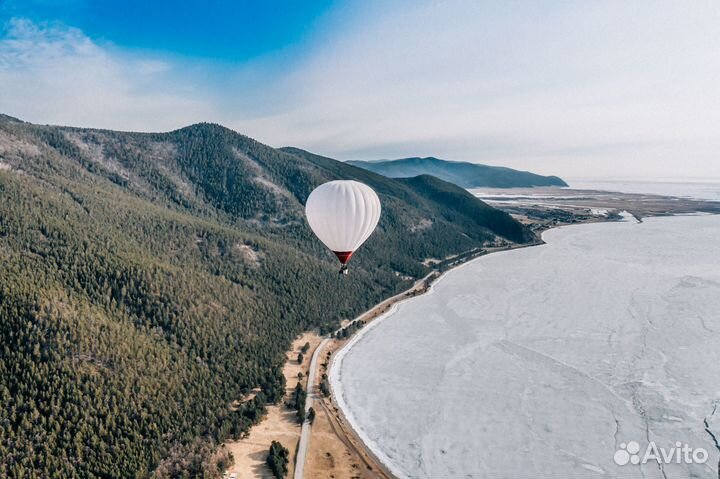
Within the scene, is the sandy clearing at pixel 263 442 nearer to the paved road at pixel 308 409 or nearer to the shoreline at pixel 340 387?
the paved road at pixel 308 409

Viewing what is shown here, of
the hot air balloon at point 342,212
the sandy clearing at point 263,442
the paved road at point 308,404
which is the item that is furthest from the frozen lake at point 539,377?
the hot air balloon at point 342,212

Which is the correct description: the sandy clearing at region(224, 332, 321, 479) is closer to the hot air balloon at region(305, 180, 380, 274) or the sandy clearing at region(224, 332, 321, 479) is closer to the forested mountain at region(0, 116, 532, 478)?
the forested mountain at region(0, 116, 532, 478)

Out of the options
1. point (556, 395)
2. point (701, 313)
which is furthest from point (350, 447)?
point (701, 313)

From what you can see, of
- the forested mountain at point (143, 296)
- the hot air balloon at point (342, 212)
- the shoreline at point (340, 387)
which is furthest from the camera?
the hot air balloon at point (342, 212)

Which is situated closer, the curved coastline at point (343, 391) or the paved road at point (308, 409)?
the paved road at point (308, 409)

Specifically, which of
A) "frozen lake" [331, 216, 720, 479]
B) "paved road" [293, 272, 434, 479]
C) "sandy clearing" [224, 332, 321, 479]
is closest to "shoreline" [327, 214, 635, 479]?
"frozen lake" [331, 216, 720, 479]

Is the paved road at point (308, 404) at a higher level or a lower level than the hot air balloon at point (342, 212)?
lower

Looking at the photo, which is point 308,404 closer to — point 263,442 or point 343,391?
point 343,391
